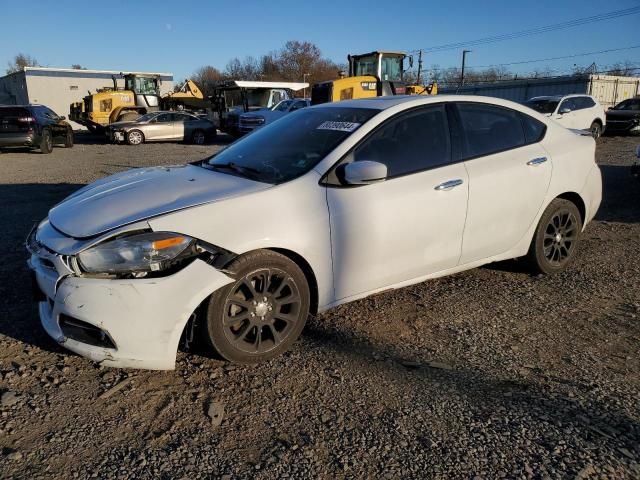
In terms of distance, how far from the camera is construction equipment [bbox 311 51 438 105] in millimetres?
17406

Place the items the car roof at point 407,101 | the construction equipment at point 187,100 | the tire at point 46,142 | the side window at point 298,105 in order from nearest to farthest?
the car roof at point 407,101
the tire at point 46,142
the side window at point 298,105
the construction equipment at point 187,100

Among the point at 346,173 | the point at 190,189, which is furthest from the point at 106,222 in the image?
the point at 346,173

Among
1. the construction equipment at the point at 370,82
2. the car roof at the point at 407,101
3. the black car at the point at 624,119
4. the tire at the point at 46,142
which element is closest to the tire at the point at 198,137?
→ the construction equipment at the point at 370,82

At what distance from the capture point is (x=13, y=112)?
48.5ft

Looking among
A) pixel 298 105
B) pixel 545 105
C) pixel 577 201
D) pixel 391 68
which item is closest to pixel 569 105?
pixel 545 105

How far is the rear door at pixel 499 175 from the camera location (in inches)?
146

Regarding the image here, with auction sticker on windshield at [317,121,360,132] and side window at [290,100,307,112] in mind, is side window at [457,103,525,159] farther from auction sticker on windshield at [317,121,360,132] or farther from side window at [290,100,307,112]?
side window at [290,100,307,112]

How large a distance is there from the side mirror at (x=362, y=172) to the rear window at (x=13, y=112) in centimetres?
1534

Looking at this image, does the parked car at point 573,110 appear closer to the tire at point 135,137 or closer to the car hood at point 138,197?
the car hood at point 138,197

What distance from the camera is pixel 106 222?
276cm

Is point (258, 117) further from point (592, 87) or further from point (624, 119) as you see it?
point (592, 87)

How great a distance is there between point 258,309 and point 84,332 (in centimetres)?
95

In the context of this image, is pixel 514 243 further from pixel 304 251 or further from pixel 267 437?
pixel 267 437

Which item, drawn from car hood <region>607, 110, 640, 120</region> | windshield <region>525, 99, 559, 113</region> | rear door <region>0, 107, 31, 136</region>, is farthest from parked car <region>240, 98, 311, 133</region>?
car hood <region>607, 110, 640, 120</region>
